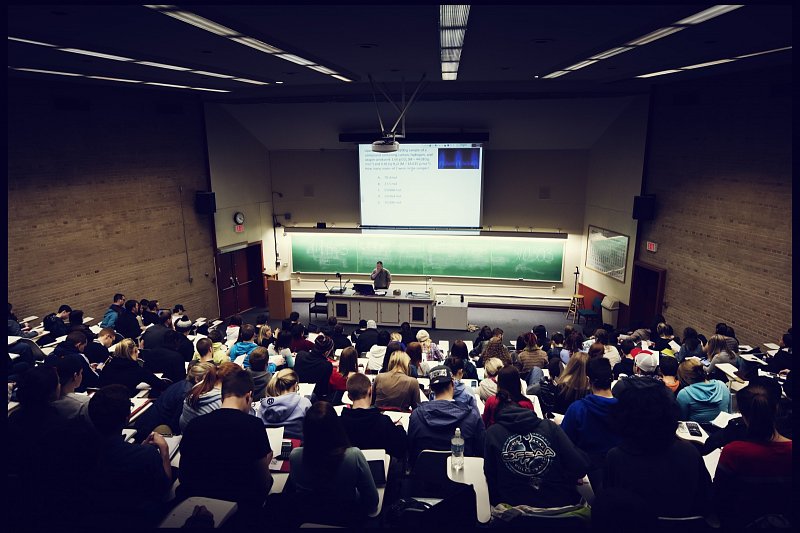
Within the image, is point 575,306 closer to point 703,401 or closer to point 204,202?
point 703,401

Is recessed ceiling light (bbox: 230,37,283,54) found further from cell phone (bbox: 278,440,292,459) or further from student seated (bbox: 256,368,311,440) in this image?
cell phone (bbox: 278,440,292,459)

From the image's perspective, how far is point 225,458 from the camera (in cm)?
281

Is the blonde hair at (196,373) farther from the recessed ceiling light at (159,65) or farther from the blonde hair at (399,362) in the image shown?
the recessed ceiling light at (159,65)

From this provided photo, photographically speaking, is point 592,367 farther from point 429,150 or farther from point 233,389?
point 429,150

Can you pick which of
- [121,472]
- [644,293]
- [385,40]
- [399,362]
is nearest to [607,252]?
[644,293]

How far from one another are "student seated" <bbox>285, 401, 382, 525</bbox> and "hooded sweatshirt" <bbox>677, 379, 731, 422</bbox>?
126 inches

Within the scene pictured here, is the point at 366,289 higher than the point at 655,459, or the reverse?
the point at 655,459

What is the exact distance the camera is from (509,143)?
1103 cm

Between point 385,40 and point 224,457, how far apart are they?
3.74 meters

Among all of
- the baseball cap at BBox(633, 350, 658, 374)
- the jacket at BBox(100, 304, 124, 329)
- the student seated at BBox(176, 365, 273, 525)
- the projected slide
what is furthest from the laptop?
the student seated at BBox(176, 365, 273, 525)

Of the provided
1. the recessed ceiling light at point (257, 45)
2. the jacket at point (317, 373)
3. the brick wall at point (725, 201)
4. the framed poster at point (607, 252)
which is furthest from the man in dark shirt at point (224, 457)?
the framed poster at point (607, 252)

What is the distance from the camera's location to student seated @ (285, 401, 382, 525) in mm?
2656

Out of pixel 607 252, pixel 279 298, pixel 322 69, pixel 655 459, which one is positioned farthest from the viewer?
pixel 279 298

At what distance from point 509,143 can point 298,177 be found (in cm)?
522
